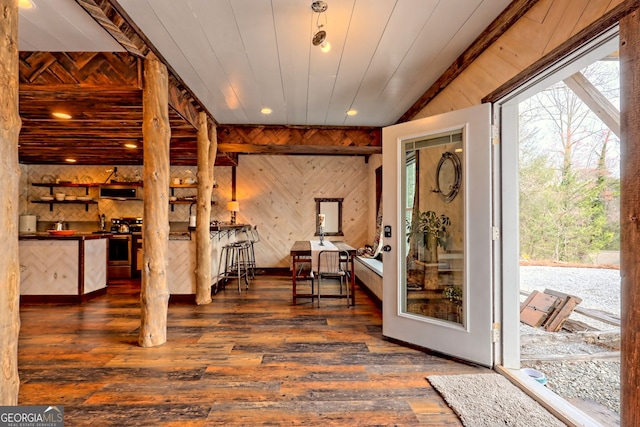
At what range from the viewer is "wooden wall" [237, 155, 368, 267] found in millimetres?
6926

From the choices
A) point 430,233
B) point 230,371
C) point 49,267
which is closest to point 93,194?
point 49,267

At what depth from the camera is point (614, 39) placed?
1.59m

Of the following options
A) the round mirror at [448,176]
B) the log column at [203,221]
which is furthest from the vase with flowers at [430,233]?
the log column at [203,221]

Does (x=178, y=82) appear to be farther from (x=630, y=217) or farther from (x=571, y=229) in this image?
(x=571, y=229)

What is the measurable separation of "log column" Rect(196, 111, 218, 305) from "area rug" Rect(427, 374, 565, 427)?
10.5 feet

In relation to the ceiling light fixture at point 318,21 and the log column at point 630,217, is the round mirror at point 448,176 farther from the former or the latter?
the ceiling light fixture at point 318,21

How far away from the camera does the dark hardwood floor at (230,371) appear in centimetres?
185

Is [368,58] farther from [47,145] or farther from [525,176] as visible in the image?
→ [47,145]

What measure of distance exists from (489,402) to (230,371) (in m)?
1.82

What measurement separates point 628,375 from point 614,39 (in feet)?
5.38

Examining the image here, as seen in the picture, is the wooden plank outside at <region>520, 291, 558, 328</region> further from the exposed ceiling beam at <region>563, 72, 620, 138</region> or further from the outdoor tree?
the exposed ceiling beam at <region>563, 72, 620, 138</region>

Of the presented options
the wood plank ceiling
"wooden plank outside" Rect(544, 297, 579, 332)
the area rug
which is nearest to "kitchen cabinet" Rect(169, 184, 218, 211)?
the wood plank ceiling

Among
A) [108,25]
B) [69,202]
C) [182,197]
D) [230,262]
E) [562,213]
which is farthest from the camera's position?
[182,197]

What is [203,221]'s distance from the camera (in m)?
4.35
